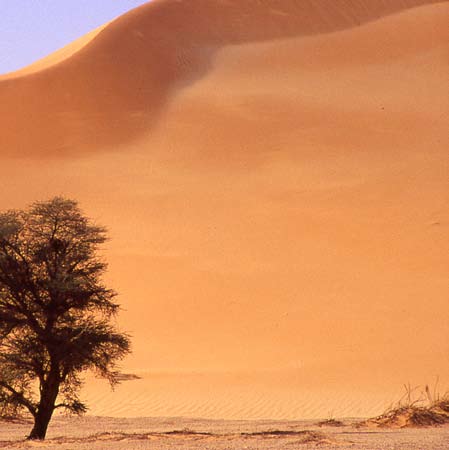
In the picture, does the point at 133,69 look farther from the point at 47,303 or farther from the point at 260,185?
the point at 47,303

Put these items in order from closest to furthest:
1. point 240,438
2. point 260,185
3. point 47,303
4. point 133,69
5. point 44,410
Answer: point 240,438 → point 44,410 → point 47,303 → point 260,185 → point 133,69

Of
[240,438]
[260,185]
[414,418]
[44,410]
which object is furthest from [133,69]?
[240,438]

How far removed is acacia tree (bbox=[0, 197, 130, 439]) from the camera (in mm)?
14477

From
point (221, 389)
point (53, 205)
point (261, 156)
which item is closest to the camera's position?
point (53, 205)

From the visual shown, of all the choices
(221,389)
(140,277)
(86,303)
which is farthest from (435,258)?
(86,303)

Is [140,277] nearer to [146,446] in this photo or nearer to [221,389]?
[221,389]

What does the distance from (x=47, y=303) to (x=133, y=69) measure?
3356 cm

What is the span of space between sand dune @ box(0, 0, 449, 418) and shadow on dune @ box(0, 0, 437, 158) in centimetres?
10

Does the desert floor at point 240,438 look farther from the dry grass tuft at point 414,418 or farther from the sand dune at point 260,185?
the sand dune at point 260,185

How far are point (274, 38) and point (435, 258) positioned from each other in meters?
25.4

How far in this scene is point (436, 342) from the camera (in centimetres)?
2503

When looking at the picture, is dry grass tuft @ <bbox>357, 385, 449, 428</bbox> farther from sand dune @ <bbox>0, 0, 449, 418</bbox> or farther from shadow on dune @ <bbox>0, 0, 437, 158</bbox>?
shadow on dune @ <bbox>0, 0, 437, 158</bbox>

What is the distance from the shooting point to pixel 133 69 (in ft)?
156

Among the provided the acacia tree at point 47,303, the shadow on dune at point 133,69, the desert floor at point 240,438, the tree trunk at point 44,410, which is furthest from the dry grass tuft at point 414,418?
the shadow on dune at point 133,69
